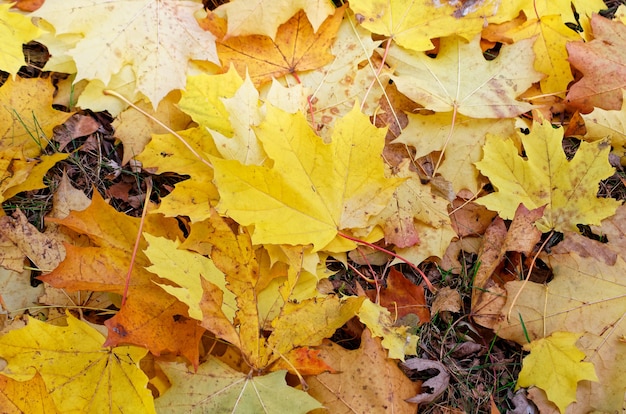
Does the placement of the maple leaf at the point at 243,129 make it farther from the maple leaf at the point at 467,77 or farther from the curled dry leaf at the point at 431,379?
the curled dry leaf at the point at 431,379

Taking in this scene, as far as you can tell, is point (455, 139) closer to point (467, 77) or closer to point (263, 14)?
point (467, 77)

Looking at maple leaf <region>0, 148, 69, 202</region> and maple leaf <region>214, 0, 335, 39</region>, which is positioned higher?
maple leaf <region>214, 0, 335, 39</region>

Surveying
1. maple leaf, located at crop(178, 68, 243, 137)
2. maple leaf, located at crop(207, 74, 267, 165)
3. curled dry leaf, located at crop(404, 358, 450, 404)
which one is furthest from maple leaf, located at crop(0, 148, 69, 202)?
curled dry leaf, located at crop(404, 358, 450, 404)

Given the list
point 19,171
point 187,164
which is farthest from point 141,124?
point 19,171

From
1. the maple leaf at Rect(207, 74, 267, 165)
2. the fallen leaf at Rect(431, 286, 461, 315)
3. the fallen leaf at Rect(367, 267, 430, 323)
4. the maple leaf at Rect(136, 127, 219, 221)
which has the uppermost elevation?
the maple leaf at Rect(207, 74, 267, 165)

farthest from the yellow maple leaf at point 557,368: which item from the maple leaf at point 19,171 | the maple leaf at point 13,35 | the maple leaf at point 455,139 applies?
the maple leaf at point 13,35

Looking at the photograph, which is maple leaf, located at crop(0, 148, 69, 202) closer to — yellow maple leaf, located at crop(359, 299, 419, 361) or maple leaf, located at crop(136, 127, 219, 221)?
maple leaf, located at crop(136, 127, 219, 221)
